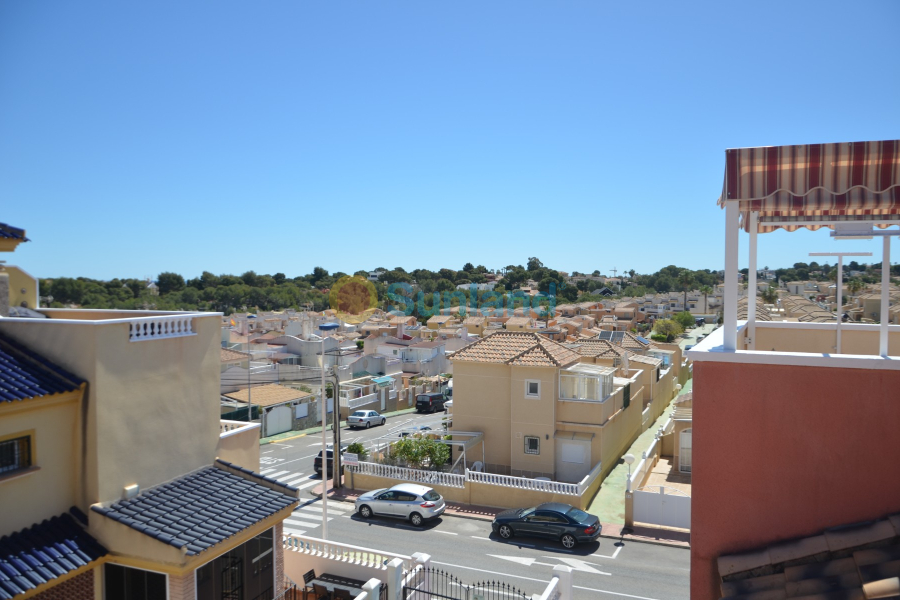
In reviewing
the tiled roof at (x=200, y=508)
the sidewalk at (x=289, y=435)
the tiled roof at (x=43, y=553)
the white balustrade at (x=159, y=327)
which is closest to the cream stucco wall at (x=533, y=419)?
the tiled roof at (x=200, y=508)

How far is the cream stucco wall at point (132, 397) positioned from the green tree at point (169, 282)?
402 ft

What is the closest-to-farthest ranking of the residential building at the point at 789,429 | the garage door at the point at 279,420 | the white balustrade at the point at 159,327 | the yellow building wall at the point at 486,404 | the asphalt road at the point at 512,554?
Result: the residential building at the point at 789,429, the white balustrade at the point at 159,327, the asphalt road at the point at 512,554, the yellow building wall at the point at 486,404, the garage door at the point at 279,420

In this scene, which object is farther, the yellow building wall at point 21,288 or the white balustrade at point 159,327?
the yellow building wall at point 21,288

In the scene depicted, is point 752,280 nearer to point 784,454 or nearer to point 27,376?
point 784,454

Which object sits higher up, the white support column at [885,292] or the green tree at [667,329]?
the white support column at [885,292]

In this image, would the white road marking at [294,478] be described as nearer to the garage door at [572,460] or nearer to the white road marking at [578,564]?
the garage door at [572,460]

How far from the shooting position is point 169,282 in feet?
408

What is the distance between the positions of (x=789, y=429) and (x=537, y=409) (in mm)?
18013

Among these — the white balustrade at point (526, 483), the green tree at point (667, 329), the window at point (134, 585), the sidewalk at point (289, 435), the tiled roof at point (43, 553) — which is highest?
the tiled roof at point (43, 553)

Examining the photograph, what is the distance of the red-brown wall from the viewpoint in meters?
5.67

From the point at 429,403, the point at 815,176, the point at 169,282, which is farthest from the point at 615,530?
the point at 169,282

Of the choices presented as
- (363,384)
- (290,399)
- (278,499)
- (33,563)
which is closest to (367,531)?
(278,499)

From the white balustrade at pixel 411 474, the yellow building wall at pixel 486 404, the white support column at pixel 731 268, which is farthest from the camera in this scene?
the yellow building wall at pixel 486 404

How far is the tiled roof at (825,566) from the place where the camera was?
4.93m
